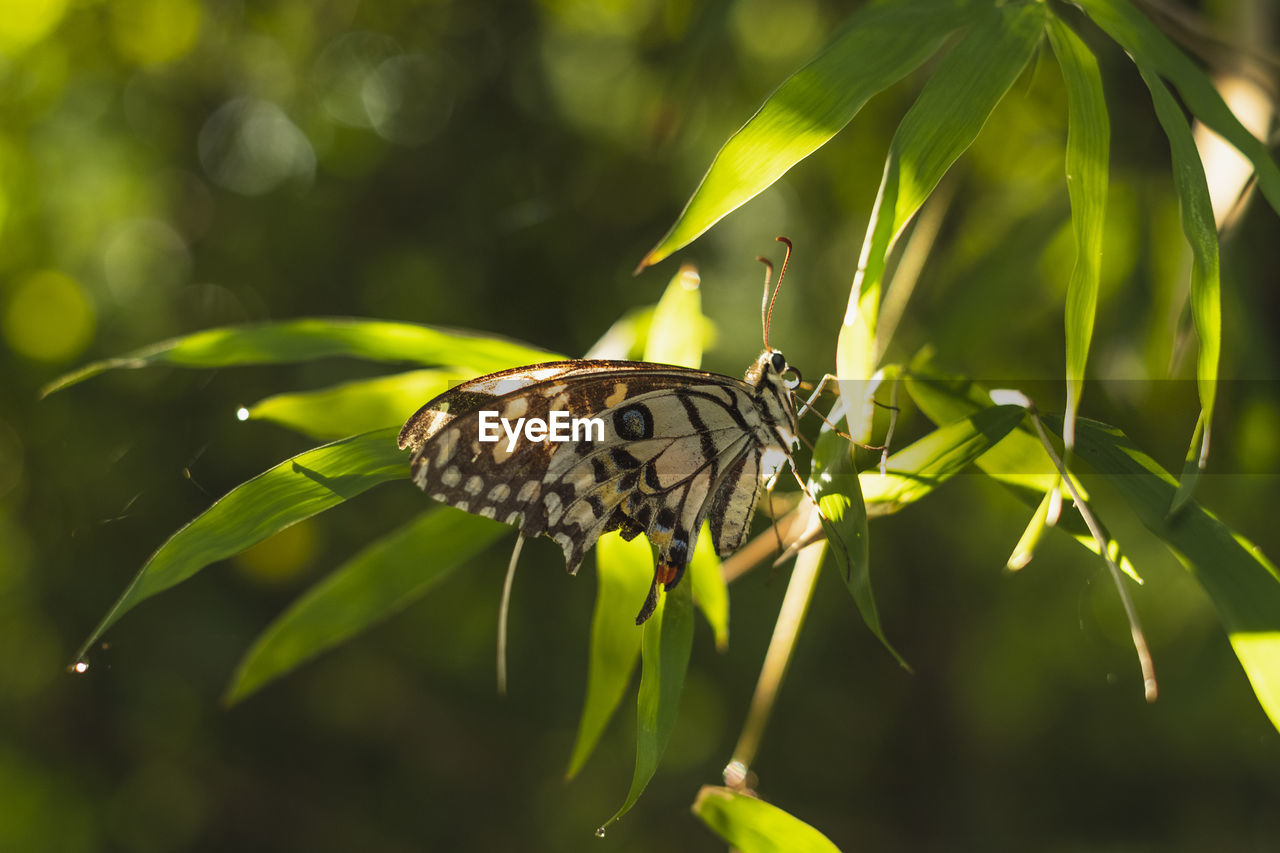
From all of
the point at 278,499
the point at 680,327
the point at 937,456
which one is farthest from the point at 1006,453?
the point at 278,499

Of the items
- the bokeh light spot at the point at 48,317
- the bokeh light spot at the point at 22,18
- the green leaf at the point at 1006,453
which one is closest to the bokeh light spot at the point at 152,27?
the bokeh light spot at the point at 22,18

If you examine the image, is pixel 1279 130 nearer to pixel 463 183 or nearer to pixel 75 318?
pixel 463 183

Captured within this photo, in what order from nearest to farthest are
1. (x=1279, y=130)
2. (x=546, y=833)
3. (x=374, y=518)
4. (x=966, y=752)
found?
(x=1279, y=130) < (x=374, y=518) < (x=546, y=833) < (x=966, y=752)

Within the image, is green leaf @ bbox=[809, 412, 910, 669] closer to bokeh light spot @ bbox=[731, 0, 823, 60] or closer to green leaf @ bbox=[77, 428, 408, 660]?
green leaf @ bbox=[77, 428, 408, 660]

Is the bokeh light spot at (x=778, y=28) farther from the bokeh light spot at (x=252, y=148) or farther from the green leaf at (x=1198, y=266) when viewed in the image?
the green leaf at (x=1198, y=266)

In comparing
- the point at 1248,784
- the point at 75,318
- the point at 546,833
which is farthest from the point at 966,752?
the point at 75,318

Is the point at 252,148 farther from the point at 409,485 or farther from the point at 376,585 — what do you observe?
the point at 376,585
